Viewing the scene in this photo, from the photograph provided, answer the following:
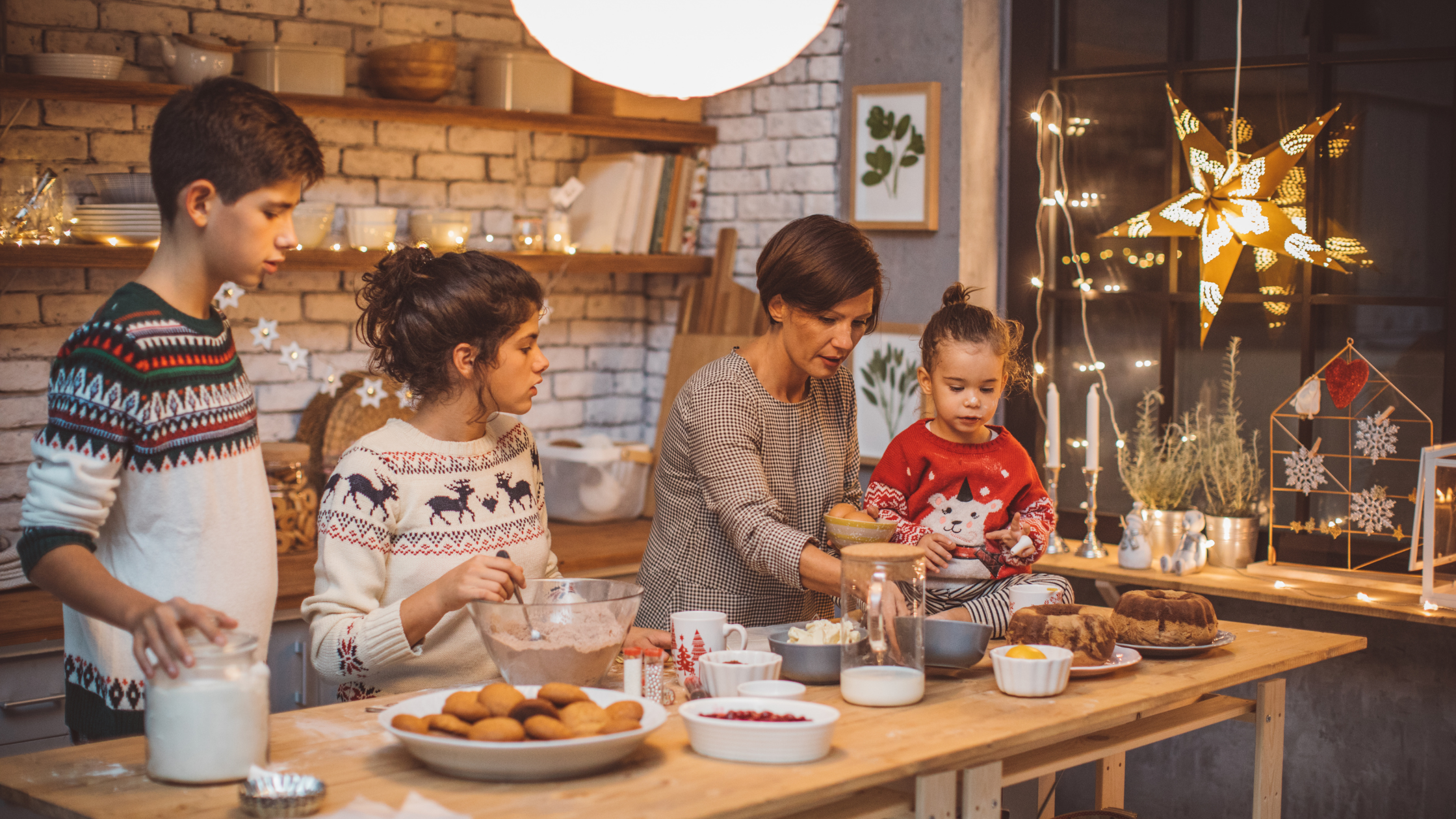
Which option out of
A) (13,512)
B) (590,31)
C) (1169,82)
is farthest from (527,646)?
(1169,82)

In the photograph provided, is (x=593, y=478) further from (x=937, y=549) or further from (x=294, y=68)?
(x=937, y=549)

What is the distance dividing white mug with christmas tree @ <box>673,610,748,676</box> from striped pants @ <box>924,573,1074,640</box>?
0.45 meters

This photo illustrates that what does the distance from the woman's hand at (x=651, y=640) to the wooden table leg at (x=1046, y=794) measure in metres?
1.09

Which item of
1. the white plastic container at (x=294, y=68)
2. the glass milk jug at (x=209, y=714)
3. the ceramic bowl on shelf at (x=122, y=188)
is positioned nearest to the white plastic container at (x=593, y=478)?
the white plastic container at (x=294, y=68)

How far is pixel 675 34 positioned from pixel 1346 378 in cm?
205

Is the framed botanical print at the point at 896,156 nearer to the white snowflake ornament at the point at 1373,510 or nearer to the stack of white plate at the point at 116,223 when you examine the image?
the white snowflake ornament at the point at 1373,510

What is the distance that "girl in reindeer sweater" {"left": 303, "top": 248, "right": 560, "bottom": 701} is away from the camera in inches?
75.8

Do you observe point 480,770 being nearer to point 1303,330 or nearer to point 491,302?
point 491,302

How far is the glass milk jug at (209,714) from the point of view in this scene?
1.45m

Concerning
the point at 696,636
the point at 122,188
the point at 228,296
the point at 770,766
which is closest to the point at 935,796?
the point at 770,766

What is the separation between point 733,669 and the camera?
1803 millimetres

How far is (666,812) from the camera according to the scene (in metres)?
1.41

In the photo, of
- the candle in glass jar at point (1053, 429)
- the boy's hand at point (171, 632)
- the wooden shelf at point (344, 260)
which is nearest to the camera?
the boy's hand at point (171, 632)

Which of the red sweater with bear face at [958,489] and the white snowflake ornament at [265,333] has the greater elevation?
the white snowflake ornament at [265,333]
